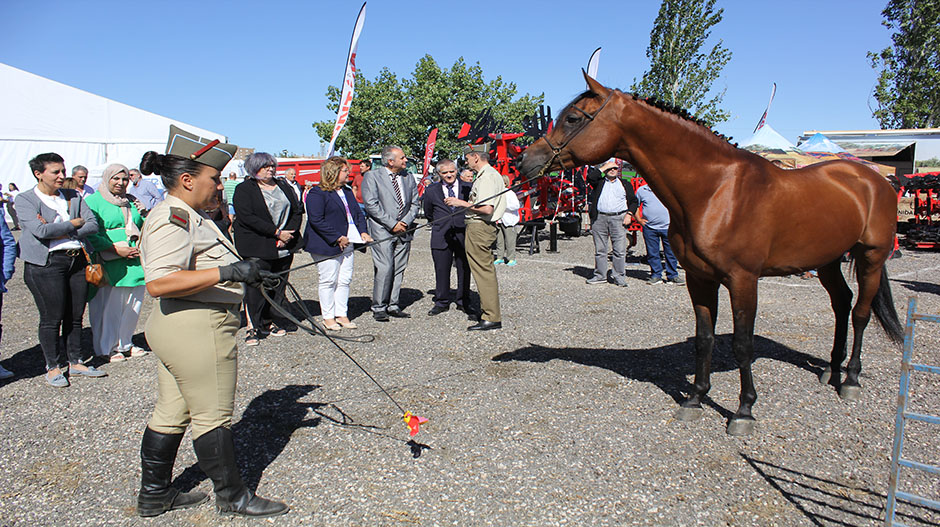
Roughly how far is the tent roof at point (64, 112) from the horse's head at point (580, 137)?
2097cm

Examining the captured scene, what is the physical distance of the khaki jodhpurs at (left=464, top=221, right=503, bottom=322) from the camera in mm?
6555

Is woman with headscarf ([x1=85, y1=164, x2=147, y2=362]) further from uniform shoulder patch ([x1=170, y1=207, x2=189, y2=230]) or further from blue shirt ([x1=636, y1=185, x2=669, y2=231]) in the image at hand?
blue shirt ([x1=636, y1=185, x2=669, y2=231])

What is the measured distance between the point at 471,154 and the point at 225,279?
4.49m

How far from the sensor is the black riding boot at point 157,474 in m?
2.78

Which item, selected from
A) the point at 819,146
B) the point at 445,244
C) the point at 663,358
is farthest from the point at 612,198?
the point at 819,146

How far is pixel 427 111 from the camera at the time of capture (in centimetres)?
3809

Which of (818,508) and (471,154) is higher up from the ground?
(471,154)

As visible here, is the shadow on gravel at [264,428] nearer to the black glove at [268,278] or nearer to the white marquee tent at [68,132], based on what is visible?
the black glove at [268,278]

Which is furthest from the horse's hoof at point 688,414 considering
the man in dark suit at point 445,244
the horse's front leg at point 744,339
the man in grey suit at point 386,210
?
the man in grey suit at point 386,210

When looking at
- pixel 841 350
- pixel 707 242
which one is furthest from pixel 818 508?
pixel 841 350

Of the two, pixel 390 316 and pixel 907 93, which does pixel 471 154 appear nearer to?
pixel 390 316

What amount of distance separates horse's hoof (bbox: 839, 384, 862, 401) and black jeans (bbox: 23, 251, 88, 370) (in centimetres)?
Answer: 693

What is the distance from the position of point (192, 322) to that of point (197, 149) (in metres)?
0.89

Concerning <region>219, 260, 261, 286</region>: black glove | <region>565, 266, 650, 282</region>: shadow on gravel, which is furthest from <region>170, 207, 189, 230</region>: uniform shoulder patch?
<region>565, 266, 650, 282</region>: shadow on gravel
